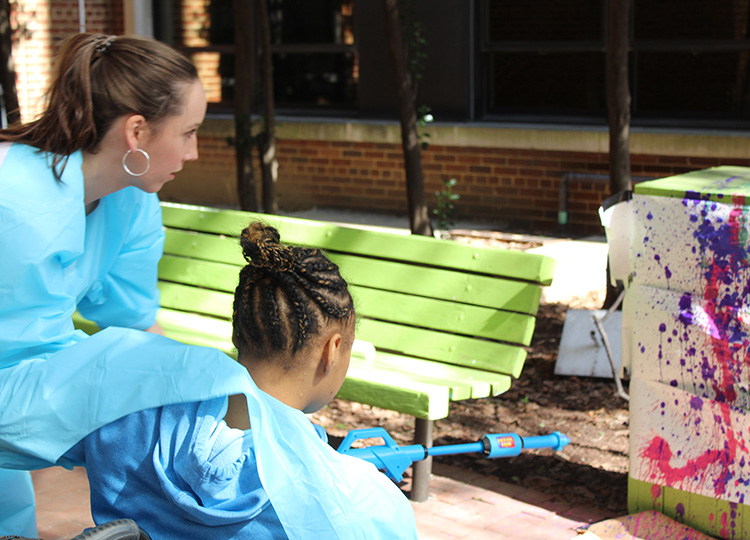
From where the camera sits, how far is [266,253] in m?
1.60

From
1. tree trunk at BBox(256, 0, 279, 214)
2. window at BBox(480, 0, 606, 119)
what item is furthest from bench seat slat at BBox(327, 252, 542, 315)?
window at BBox(480, 0, 606, 119)

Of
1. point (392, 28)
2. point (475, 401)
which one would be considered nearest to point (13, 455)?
point (475, 401)

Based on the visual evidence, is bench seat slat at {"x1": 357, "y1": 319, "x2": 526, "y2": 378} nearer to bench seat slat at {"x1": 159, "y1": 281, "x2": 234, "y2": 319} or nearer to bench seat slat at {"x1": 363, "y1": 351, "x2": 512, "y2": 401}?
bench seat slat at {"x1": 363, "y1": 351, "x2": 512, "y2": 401}

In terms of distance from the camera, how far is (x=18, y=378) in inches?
59.9

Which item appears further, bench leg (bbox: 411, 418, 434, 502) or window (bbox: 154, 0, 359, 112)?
window (bbox: 154, 0, 359, 112)

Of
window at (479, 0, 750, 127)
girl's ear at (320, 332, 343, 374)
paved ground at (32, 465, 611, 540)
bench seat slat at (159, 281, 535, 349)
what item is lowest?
paved ground at (32, 465, 611, 540)

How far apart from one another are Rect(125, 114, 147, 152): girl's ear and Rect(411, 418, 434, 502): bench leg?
67.6 inches

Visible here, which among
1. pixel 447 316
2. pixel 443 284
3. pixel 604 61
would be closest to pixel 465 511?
pixel 447 316

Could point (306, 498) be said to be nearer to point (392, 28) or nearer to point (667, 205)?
point (667, 205)

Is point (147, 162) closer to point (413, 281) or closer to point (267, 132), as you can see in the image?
point (413, 281)

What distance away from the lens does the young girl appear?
1380 mm

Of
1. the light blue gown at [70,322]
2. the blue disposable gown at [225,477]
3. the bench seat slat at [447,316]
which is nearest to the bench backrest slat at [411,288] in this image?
the bench seat slat at [447,316]

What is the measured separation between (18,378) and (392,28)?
423cm

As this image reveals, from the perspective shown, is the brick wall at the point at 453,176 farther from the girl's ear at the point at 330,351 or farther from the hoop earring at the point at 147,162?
the girl's ear at the point at 330,351
